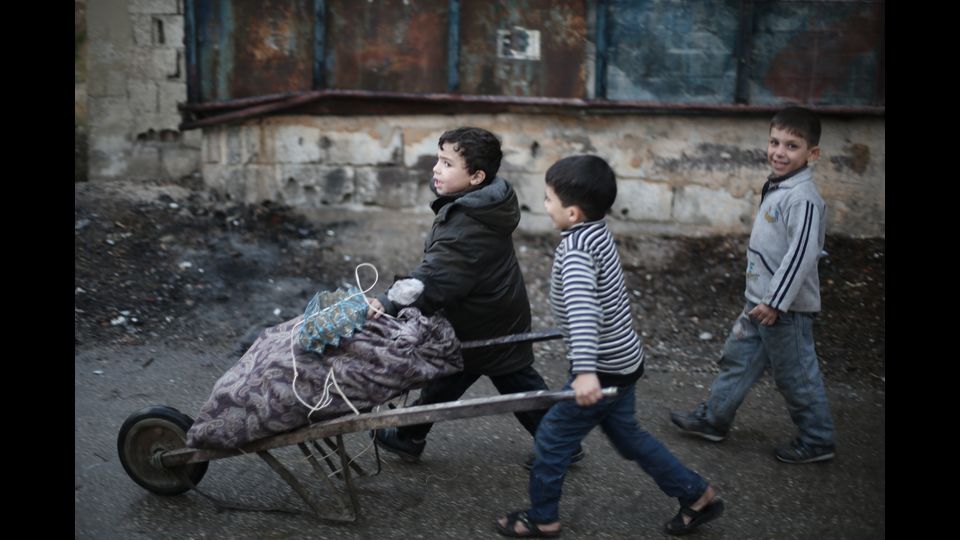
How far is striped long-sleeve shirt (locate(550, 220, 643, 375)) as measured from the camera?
10.0 ft

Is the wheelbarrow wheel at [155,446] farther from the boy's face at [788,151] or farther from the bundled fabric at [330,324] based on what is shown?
the boy's face at [788,151]

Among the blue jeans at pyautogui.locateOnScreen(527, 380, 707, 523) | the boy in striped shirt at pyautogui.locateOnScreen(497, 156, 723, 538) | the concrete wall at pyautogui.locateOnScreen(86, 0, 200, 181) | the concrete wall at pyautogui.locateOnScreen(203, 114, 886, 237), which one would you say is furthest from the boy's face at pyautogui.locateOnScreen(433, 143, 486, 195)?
the concrete wall at pyautogui.locateOnScreen(86, 0, 200, 181)

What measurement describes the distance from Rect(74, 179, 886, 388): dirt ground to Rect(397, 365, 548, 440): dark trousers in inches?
69.4

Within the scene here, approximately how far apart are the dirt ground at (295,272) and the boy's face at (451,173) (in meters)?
2.13

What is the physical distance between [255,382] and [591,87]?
180 inches

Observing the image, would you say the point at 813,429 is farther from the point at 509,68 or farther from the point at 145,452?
the point at 509,68

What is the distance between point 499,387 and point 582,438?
595mm

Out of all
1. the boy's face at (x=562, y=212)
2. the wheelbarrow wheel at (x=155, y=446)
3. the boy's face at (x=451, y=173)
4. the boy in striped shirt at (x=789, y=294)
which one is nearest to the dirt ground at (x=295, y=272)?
the boy in striped shirt at (x=789, y=294)

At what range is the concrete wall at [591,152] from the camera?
22.6 ft

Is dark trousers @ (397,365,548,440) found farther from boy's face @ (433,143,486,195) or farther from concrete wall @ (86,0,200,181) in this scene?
concrete wall @ (86,0,200,181)

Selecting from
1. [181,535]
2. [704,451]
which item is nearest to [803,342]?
[704,451]

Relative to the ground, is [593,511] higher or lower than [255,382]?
lower

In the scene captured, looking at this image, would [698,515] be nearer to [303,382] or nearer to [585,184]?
[585,184]

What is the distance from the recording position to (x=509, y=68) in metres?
7.10
